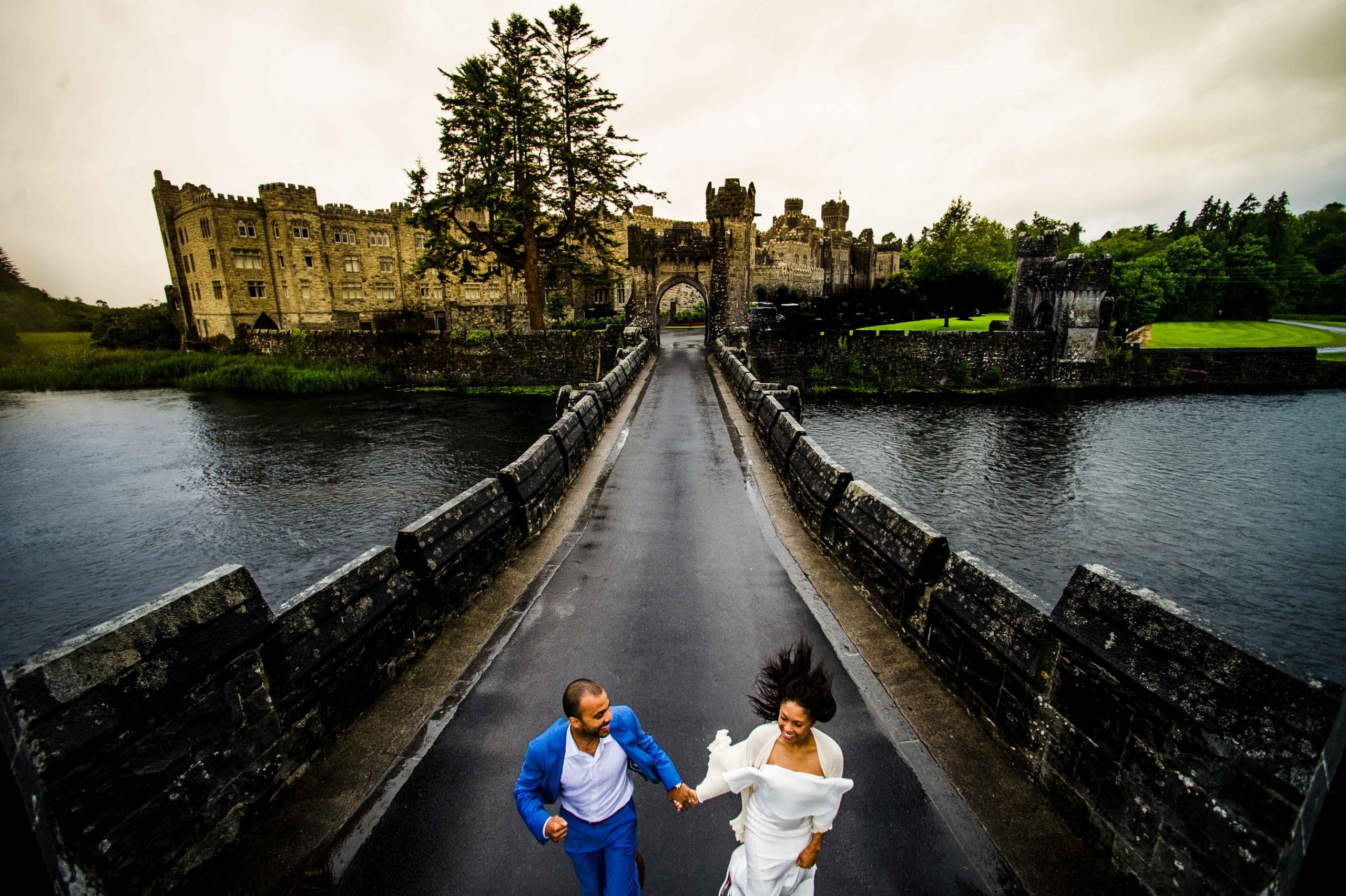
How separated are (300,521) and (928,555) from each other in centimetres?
1694

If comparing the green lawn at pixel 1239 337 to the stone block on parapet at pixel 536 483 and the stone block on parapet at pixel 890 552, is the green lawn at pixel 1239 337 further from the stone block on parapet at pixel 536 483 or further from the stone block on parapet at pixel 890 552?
the stone block on parapet at pixel 536 483

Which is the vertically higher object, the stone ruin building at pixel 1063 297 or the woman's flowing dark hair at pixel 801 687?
the stone ruin building at pixel 1063 297

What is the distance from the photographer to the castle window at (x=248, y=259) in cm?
4634

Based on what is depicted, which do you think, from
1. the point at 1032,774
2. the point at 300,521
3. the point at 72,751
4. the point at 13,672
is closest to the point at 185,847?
the point at 72,751

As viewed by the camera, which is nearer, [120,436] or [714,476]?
[714,476]

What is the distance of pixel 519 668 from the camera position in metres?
4.76

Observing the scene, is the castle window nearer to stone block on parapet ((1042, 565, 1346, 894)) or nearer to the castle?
the castle

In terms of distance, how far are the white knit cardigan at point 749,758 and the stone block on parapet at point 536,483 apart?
181 inches

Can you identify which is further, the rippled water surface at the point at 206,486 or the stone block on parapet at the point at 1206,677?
the rippled water surface at the point at 206,486

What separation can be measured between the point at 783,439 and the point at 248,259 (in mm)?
56703

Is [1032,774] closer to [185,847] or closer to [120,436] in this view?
[185,847]

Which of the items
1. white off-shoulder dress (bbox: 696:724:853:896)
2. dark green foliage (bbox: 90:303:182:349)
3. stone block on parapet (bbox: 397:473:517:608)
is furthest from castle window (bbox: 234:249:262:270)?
white off-shoulder dress (bbox: 696:724:853:896)

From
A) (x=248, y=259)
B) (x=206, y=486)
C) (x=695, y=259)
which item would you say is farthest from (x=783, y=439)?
(x=248, y=259)

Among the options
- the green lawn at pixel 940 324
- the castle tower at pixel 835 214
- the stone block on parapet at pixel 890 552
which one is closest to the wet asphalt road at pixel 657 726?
the stone block on parapet at pixel 890 552
